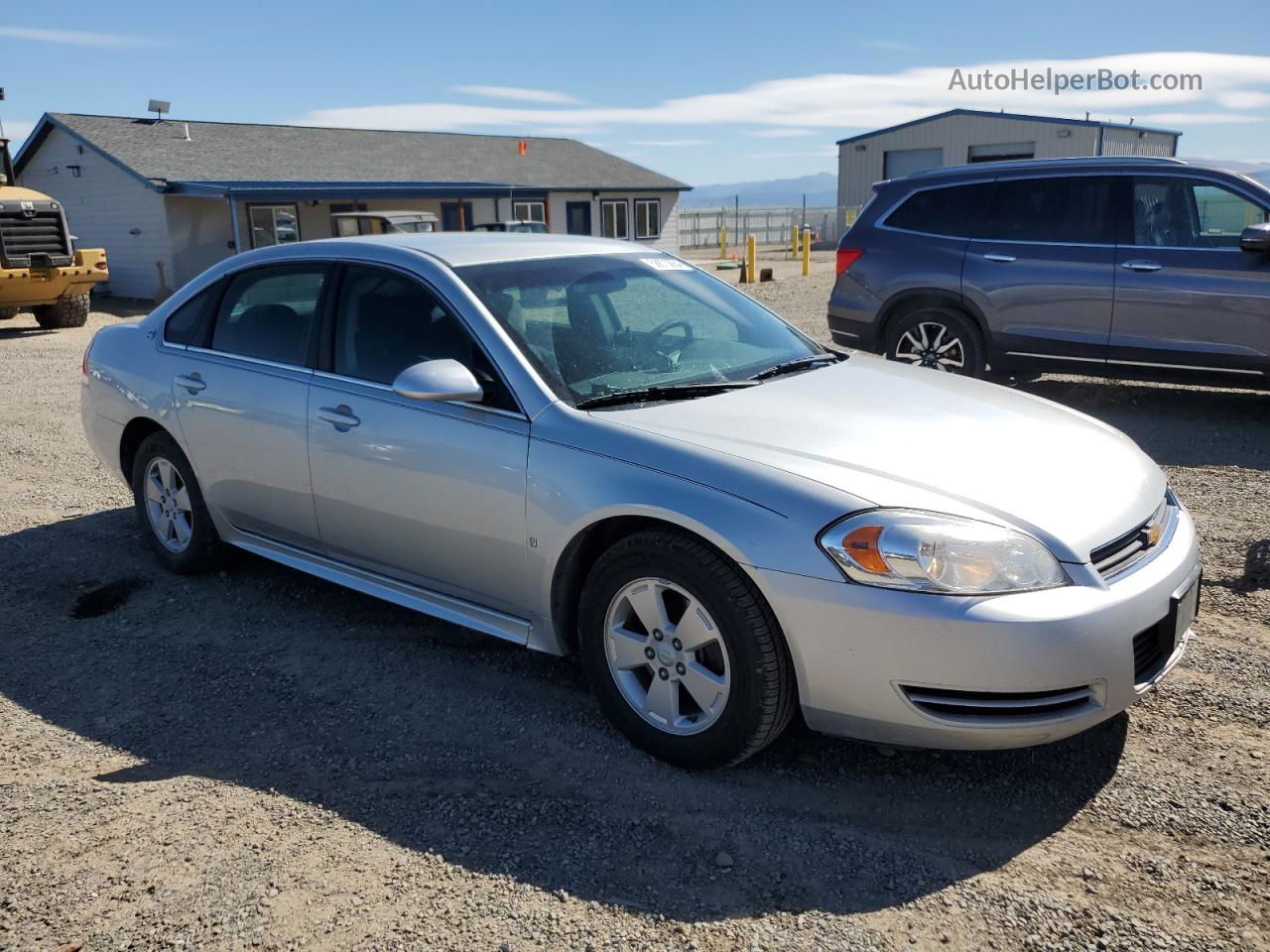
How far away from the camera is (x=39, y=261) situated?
17.3 meters

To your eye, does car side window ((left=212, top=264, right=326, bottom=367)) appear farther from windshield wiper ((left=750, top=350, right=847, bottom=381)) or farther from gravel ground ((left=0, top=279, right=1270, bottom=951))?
windshield wiper ((left=750, top=350, right=847, bottom=381))

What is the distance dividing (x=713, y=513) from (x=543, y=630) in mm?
895

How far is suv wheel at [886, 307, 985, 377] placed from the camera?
883 cm

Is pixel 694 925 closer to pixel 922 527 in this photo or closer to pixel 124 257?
pixel 922 527

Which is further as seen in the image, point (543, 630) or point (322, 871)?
point (543, 630)

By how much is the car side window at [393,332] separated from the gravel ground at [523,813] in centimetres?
117

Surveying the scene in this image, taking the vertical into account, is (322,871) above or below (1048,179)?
below

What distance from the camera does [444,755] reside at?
3.62 meters

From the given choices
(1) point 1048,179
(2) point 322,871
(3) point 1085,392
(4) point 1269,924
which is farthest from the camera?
(3) point 1085,392

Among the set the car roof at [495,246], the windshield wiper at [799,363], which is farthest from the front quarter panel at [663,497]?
the car roof at [495,246]

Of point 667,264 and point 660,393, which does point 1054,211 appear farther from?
point 660,393

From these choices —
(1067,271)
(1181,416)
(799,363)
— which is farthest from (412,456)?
(1181,416)

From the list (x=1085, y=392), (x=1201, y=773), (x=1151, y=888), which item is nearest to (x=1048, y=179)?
(x=1085, y=392)

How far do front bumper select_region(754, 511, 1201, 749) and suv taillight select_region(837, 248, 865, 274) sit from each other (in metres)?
6.51
